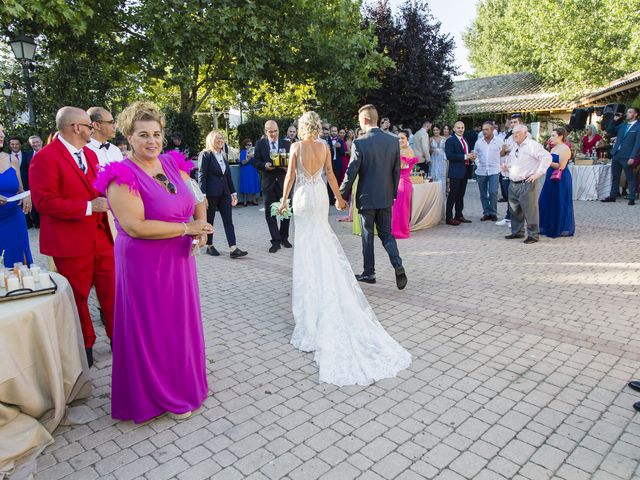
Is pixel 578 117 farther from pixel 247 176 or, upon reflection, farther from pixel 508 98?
pixel 508 98

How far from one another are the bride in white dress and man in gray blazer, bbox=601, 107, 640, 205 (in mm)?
10152

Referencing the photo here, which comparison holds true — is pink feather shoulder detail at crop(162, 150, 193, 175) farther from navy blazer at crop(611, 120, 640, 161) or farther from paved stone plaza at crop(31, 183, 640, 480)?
navy blazer at crop(611, 120, 640, 161)

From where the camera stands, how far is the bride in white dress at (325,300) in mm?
3875

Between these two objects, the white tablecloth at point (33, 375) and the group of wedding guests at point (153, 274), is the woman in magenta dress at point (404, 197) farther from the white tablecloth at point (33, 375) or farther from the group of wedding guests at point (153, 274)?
the white tablecloth at point (33, 375)

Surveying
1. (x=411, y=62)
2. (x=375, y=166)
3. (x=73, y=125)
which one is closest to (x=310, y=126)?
(x=375, y=166)

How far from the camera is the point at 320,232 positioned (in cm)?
486

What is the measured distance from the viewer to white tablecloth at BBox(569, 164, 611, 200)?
13188 mm

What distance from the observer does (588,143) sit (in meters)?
14.9

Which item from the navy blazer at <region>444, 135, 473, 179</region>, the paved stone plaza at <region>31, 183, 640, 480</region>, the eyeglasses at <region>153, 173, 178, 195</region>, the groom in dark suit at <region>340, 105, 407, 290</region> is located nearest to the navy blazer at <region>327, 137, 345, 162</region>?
the navy blazer at <region>444, 135, 473, 179</region>

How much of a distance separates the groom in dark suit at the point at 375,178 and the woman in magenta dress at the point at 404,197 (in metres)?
2.72

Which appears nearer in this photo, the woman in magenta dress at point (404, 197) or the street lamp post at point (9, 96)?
the woman in magenta dress at point (404, 197)

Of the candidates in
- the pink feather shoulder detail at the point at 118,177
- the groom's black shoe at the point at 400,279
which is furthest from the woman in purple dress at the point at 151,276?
the groom's black shoe at the point at 400,279

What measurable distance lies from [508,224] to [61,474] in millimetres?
9160

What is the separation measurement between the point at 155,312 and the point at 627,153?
1311cm
